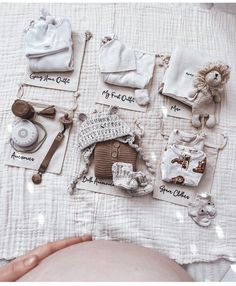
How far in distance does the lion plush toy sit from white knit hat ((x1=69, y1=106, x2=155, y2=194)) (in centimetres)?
18

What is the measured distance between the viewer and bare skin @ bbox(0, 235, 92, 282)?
2.69ft

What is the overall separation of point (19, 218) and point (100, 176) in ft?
0.75

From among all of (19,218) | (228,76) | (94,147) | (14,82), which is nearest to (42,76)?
(14,82)

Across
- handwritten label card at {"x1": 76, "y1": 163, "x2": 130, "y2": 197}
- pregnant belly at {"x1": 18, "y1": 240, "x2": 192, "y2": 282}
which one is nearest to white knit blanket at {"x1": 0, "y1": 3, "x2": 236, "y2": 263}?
handwritten label card at {"x1": 76, "y1": 163, "x2": 130, "y2": 197}

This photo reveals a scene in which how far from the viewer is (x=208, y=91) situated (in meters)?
1.03

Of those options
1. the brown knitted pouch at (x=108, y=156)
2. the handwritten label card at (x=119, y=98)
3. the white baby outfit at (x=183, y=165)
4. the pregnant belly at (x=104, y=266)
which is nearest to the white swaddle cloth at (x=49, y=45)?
the handwritten label card at (x=119, y=98)

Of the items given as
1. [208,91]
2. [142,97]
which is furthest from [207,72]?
[142,97]

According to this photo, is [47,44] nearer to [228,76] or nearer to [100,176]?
[100,176]

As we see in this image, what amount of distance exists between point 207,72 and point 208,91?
0.05m

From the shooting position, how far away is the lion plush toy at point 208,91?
1011mm

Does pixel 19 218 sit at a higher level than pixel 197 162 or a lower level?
lower

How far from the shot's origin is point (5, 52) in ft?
3.69

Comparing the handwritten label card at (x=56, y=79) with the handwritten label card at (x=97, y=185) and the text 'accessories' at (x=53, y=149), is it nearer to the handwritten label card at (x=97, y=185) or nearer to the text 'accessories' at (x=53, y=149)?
the text 'accessories' at (x=53, y=149)

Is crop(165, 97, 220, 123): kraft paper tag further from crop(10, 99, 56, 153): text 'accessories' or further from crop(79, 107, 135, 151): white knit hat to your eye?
crop(10, 99, 56, 153): text 'accessories'
